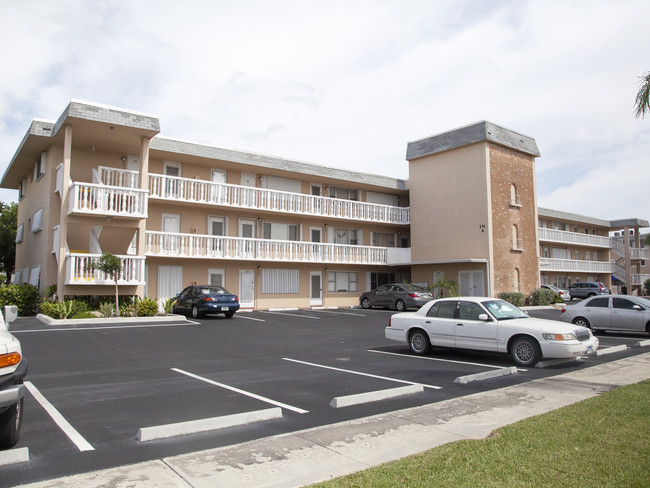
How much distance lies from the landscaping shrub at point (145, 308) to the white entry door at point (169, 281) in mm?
5261

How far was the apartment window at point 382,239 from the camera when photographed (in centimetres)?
3405

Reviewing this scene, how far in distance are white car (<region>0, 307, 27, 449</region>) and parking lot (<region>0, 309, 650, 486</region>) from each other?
0.31 m

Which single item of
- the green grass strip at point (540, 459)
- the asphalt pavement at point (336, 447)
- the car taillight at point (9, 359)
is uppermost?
the car taillight at point (9, 359)

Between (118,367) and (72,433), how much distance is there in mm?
4440

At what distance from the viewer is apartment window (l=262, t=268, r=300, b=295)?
92.9 ft

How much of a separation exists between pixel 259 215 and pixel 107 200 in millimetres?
10231

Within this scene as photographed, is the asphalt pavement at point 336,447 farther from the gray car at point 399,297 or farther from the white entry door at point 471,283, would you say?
the white entry door at point 471,283

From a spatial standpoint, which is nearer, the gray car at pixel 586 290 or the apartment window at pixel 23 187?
the apartment window at pixel 23 187

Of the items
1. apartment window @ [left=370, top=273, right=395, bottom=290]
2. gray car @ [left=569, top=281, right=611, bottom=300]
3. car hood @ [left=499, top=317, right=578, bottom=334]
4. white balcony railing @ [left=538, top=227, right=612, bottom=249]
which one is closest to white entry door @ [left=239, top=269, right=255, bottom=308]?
apartment window @ [left=370, top=273, right=395, bottom=290]

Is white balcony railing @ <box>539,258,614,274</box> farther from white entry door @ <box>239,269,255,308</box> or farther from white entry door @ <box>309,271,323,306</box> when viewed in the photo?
white entry door @ <box>239,269,255,308</box>

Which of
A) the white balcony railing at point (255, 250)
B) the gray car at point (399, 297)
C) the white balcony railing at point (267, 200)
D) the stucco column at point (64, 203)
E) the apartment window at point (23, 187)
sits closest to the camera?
the stucco column at point (64, 203)

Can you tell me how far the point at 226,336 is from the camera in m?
15.5

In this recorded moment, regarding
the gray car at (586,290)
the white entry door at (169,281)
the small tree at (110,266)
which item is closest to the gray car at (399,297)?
the white entry door at (169,281)

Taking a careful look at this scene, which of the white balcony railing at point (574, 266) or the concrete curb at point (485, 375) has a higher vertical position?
the white balcony railing at point (574, 266)
